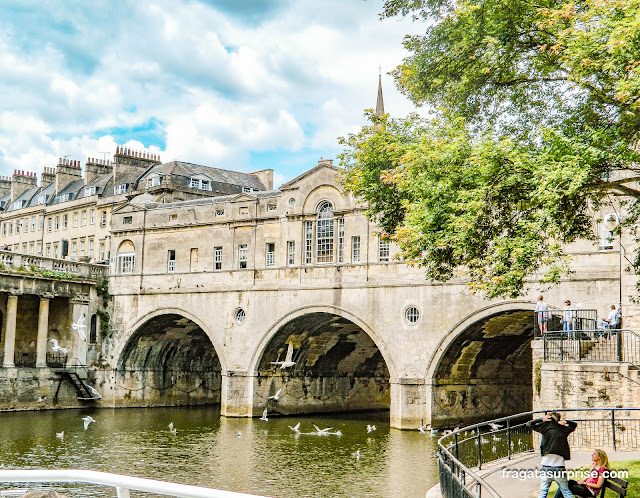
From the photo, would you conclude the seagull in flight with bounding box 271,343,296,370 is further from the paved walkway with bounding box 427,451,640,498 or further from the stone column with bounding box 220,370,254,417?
the paved walkway with bounding box 427,451,640,498

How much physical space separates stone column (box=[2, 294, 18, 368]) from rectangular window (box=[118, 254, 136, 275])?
6107 mm

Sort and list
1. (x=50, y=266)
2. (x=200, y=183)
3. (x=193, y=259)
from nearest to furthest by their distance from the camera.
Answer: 1. (x=193, y=259)
2. (x=50, y=266)
3. (x=200, y=183)

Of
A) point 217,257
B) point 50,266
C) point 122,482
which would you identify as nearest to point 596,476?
point 122,482

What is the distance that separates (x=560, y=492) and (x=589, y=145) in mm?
5814

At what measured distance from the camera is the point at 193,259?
3978 centimetres

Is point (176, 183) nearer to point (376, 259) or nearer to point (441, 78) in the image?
point (376, 259)

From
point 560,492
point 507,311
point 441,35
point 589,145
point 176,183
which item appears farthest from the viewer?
point 176,183

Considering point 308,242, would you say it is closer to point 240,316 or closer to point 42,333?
point 240,316

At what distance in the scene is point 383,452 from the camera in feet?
83.1

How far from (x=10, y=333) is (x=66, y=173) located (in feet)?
87.6

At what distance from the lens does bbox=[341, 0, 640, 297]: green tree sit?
12930 millimetres

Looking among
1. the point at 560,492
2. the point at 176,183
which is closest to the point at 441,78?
the point at 560,492

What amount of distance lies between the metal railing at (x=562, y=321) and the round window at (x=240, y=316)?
589 inches

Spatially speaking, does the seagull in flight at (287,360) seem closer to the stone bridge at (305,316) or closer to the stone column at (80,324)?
the stone bridge at (305,316)
